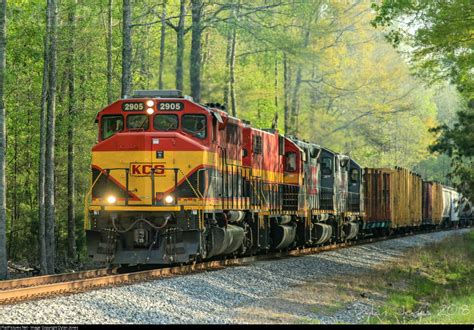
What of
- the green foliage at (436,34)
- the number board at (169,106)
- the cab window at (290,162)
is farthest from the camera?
the cab window at (290,162)

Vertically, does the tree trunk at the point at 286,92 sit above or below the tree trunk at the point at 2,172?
above

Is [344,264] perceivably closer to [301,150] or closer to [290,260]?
[290,260]

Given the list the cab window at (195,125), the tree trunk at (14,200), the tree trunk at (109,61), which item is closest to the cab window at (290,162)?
the tree trunk at (109,61)

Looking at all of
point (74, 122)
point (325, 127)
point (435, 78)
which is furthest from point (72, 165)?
point (325, 127)

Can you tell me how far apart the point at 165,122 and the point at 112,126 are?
47.5 inches

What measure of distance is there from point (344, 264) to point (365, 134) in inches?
1594

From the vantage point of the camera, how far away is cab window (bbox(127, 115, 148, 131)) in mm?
19750

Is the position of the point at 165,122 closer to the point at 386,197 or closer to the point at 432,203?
the point at 386,197

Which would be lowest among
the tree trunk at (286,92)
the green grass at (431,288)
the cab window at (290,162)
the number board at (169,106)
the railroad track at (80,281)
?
the green grass at (431,288)

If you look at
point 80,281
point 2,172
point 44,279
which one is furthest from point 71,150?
point 80,281

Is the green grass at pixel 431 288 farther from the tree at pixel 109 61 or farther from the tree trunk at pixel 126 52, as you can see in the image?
the tree at pixel 109 61

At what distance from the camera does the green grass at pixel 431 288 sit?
14062 mm

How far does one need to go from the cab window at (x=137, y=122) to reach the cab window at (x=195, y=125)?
816 millimetres

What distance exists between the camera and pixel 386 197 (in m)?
43.9
